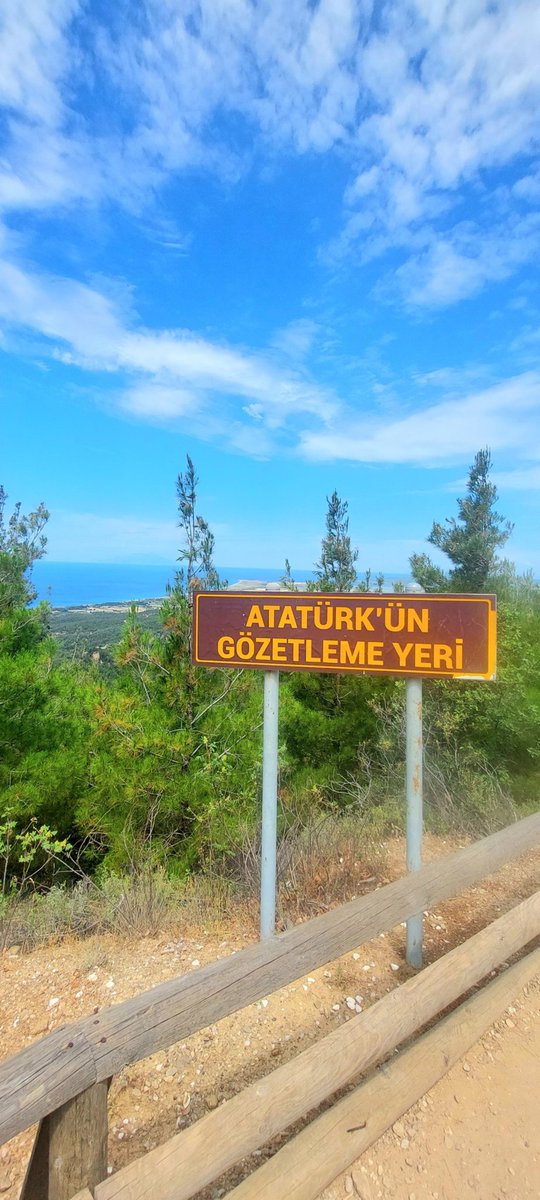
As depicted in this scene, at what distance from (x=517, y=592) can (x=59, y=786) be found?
7616mm

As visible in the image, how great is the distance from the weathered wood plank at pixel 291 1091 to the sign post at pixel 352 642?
0.74 meters

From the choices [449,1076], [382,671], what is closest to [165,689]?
[382,671]

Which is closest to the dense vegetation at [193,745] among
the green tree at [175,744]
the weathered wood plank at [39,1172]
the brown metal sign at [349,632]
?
the green tree at [175,744]

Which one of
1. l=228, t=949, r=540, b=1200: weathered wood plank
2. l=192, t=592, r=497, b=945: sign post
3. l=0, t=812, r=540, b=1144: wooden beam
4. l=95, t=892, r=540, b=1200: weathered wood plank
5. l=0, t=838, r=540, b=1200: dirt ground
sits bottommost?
l=0, t=838, r=540, b=1200: dirt ground

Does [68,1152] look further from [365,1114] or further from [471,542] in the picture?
[471,542]

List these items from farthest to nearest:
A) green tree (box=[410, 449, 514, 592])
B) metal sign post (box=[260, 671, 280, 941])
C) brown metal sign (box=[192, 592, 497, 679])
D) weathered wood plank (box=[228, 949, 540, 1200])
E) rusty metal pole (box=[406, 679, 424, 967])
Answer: green tree (box=[410, 449, 514, 592]) < metal sign post (box=[260, 671, 280, 941]) < rusty metal pole (box=[406, 679, 424, 967]) < brown metal sign (box=[192, 592, 497, 679]) < weathered wood plank (box=[228, 949, 540, 1200])

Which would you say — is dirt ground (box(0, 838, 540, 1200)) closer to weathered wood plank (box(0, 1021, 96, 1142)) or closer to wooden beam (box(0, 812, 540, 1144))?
wooden beam (box(0, 812, 540, 1144))

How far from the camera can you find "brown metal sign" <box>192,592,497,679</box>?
3.15 metres

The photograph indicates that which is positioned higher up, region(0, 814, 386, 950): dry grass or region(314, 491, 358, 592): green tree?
region(314, 491, 358, 592): green tree

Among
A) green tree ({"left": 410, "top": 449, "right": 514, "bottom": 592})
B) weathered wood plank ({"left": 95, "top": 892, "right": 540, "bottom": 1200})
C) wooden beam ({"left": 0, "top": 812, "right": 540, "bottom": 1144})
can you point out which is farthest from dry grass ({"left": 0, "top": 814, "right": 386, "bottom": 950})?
green tree ({"left": 410, "top": 449, "right": 514, "bottom": 592})

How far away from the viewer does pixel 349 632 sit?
11.1 feet

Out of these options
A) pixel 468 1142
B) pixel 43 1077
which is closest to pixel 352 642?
pixel 468 1142

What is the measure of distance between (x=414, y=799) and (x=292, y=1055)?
144cm

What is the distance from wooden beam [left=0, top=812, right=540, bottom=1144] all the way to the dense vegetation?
2.34m
